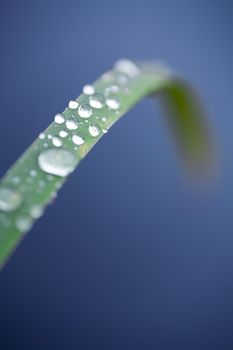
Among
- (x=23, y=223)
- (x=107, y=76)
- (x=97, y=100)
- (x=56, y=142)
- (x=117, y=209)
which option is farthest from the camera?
(x=117, y=209)

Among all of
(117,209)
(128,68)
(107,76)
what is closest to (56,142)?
(107,76)

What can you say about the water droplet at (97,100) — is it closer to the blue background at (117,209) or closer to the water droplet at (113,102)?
the water droplet at (113,102)

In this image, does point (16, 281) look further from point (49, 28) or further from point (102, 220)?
point (49, 28)

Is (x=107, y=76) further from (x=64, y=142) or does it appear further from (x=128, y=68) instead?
(x=64, y=142)

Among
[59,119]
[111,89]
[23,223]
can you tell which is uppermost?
[111,89]

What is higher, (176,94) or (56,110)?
(176,94)

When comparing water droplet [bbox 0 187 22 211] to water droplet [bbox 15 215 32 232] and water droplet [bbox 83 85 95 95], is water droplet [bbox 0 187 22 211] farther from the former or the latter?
water droplet [bbox 83 85 95 95]

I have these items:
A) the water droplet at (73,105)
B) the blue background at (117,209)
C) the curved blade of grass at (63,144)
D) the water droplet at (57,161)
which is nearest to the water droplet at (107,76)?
the curved blade of grass at (63,144)

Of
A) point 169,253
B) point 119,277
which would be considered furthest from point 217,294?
point 119,277
